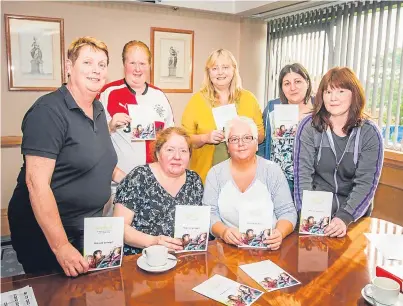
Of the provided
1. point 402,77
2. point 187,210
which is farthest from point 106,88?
point 402,77

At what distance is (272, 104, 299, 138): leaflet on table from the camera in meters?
2.49

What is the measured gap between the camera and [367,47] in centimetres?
370

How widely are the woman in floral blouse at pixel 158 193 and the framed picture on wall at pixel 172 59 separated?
2.86m

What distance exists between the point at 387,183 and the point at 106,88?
2797 millimetres

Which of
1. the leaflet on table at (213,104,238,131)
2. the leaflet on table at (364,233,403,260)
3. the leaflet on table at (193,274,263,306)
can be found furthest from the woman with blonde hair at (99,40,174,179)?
the leaflet on table at (364,233,403,260)

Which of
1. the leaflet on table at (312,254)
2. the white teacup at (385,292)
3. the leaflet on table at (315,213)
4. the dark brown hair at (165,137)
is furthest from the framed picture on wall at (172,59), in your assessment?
the white teacup at (385,292)

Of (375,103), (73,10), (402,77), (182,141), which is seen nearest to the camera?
(182,141)

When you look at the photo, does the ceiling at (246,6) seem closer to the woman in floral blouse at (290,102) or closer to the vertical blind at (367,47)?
the vertical blind at (367,47)

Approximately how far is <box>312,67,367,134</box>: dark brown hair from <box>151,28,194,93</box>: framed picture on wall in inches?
114

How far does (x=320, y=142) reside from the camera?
2.06 meters

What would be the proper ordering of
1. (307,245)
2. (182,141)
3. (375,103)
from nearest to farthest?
(307,245) < (182,141) < (375,103)

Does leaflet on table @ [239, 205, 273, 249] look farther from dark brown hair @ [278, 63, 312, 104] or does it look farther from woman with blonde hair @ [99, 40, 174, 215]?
dark brown hair @ [278, 63, 312, 104]

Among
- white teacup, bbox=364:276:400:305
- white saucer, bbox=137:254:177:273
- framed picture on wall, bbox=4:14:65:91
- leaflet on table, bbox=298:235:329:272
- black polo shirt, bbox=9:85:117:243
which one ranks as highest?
framed picture on wall, bbox=4:14:65:91

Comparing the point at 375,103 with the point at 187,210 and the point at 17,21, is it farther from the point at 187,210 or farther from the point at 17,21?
the point at 17,21
